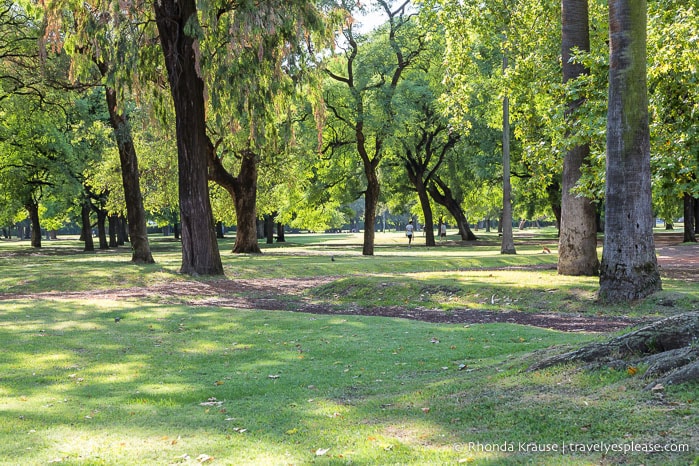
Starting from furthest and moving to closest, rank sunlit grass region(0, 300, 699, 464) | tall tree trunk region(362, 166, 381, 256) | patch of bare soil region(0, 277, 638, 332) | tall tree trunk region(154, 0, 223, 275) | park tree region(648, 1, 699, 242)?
tall tree trunk region(362, 166, 381, 256)
tall tree trunk region(154, 0, 223, 275)
park tree region(648, 1, 699, 242)
patch of bare soil region(0, 277, 638, 332)
sunlit grass region(0, 300, 699, 464)

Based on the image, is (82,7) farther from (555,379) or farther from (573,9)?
(555,379)

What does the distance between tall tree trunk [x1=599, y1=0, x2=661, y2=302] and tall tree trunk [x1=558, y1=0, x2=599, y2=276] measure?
4.26m

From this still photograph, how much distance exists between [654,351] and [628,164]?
7.74 m

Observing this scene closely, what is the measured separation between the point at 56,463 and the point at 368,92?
94.9 ft

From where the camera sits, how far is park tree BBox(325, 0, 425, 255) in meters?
31.5

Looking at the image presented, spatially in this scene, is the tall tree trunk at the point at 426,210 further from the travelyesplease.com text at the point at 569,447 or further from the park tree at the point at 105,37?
the travelyesplease.com text at the point at 569,447

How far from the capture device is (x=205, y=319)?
13547 millimetres

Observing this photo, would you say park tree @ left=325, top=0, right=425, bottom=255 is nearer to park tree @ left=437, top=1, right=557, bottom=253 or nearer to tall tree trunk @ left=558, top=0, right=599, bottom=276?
park tree @ left=437, top=1, right=557, bottom=253

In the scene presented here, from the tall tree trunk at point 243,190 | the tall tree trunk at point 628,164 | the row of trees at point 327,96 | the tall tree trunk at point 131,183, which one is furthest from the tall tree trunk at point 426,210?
the tall tree trunk at point 628,164

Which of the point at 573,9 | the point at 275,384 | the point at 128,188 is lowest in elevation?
the point at 275,384

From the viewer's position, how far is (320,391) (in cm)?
746

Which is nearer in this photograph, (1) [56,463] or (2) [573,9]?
(1) [56,463]

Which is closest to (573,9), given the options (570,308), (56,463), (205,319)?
(570,308)

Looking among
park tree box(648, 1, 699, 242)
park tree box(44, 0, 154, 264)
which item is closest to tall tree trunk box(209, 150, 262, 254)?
park tree box(44, 0, 154, 264)
